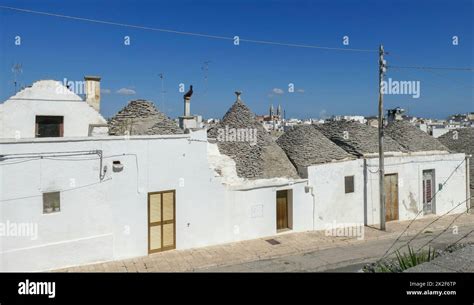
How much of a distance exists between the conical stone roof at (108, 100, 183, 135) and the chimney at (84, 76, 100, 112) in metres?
1.20

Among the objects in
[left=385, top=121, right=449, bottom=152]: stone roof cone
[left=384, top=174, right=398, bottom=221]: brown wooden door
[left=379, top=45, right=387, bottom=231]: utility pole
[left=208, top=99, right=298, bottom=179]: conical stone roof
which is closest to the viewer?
[left=208, top=99, right=298, bottom=179]: conical stone roof

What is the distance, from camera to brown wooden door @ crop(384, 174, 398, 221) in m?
19.4

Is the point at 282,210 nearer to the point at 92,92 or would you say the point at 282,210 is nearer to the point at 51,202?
the point at 51,202

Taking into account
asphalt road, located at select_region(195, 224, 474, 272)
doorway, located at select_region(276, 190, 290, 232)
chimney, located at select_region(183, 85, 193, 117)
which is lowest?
asphalt road, located at select_region(195, 224, 474, 272)

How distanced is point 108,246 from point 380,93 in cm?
1402

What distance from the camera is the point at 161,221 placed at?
14062 millimetres

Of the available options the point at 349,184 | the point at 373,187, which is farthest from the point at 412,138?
the point at 349,184

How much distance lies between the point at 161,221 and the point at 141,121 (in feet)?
17.7

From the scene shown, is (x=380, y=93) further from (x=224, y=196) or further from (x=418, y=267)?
(x=418, y=267)

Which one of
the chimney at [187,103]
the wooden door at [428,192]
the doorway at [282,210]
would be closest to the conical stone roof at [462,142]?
the wooden door at [428,192]

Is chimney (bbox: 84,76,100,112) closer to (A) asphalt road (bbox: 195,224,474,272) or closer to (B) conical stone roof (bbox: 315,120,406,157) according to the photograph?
(A) asphalt road (bbox: 195,224,474,272)

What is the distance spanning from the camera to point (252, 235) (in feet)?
52.5

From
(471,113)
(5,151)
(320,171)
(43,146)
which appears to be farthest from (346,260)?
(471,113)

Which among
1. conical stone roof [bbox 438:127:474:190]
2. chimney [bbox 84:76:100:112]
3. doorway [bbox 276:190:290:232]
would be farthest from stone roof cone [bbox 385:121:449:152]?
chimney [bbox 84:76:100:112]
